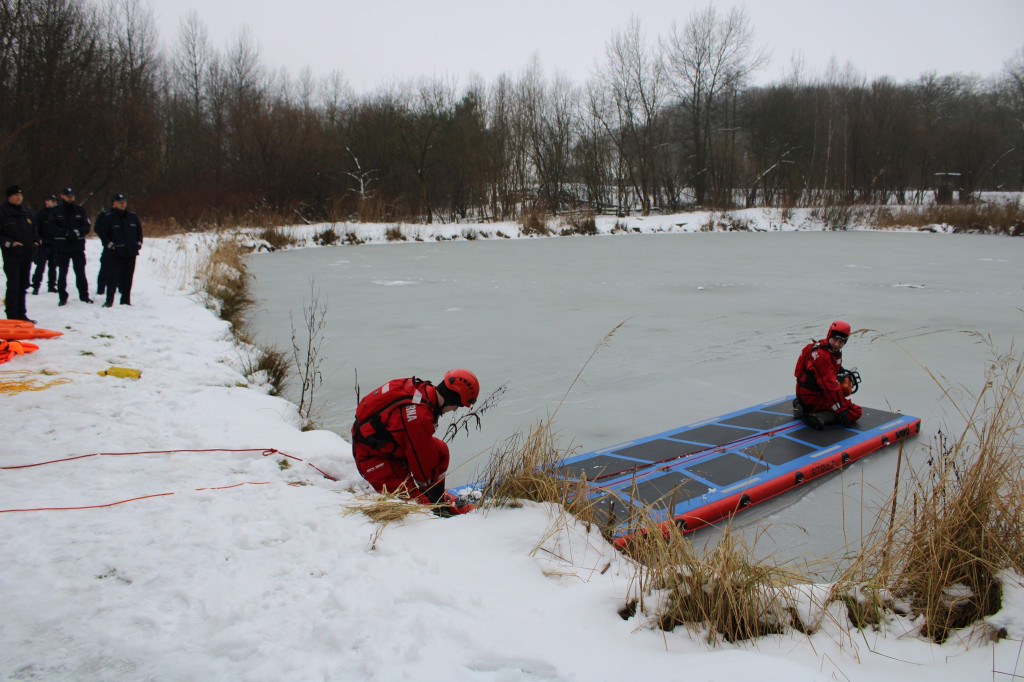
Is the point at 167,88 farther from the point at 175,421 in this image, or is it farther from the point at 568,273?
the point at 175,421

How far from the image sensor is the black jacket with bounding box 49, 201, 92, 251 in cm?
721

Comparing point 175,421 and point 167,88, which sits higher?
point 167,88

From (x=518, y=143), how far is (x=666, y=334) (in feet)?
82.7

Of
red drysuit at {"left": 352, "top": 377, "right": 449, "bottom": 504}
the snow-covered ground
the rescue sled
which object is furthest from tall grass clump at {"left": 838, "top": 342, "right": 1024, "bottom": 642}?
red drysuit at {"left": 352, "top": 377, "right": 449, "bottom": 504}

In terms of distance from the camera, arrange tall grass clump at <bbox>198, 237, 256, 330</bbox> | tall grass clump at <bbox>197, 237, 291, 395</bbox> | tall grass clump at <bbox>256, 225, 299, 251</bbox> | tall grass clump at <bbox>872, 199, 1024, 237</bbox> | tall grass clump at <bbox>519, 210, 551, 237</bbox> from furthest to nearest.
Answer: tall grass clump at <bbox>519, 210, 551, 237</bbox>
tall grass clump at <bbox>872, 199, 1024, 237</bbox>
tall grass clump at <bbox>256, 225, 299, 251</bbox>
tall grass clump at <bbox>198, 237, 256, 330</bbox>
tall grass clump at <bbox>197, 237, 291, 395</bbox>

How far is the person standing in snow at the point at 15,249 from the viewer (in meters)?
6.10

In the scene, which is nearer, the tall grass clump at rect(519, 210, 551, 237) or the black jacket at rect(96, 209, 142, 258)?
the black jacket at rect(96, 209, 142, 258)

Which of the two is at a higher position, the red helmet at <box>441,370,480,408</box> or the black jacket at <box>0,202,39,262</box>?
the black jacket at <box>0,202,39,262</box>

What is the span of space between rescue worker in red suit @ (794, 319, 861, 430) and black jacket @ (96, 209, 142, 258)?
7.00 metres

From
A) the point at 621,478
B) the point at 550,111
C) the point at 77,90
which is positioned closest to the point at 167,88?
the point at 77,90

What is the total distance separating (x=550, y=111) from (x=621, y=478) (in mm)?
33206

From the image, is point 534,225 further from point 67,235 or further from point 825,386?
point 825,386

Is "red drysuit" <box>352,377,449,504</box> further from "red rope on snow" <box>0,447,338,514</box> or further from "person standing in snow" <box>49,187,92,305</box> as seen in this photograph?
"person standing in snow" <box>49,187,92,305</box>

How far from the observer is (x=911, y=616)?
2.13m
